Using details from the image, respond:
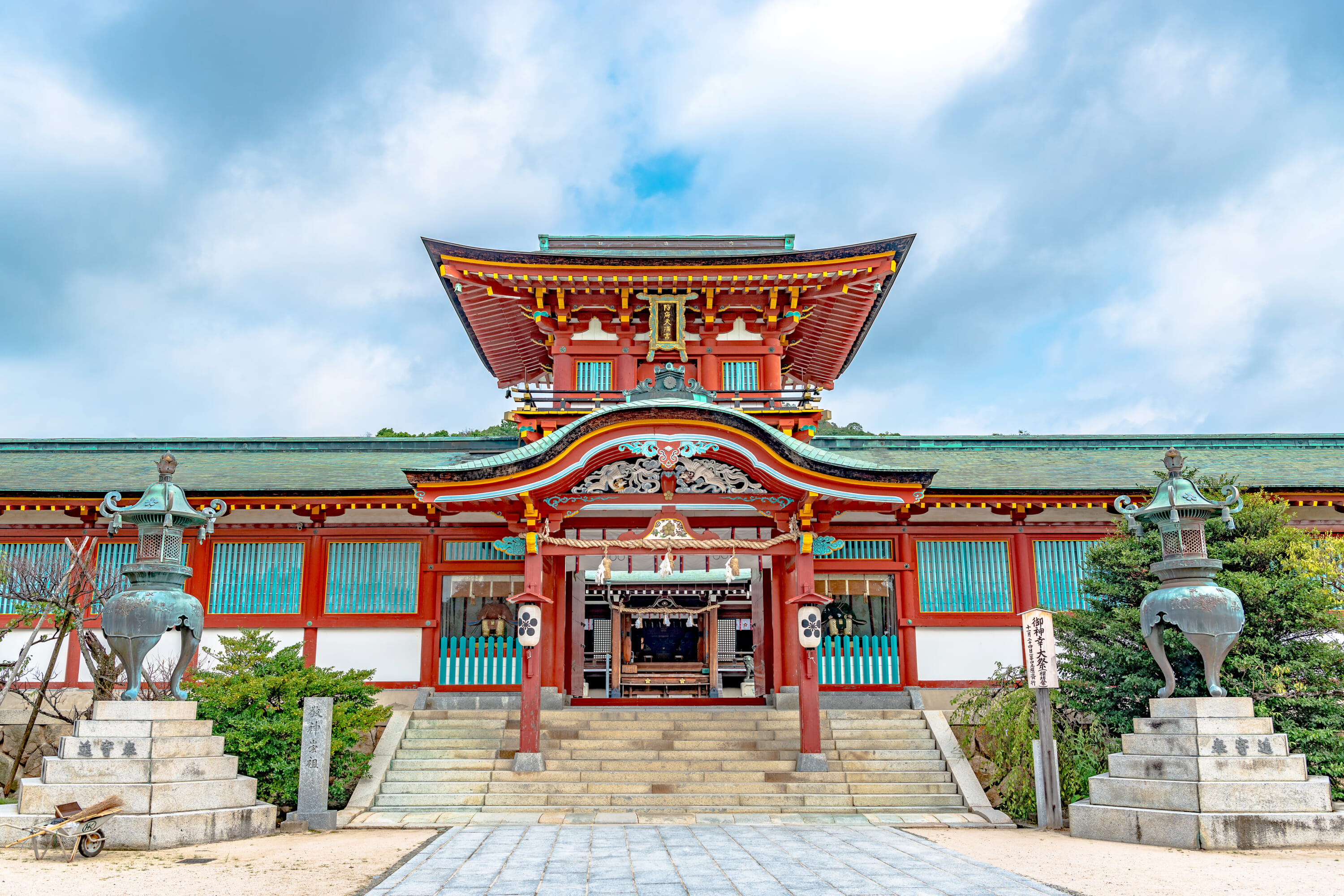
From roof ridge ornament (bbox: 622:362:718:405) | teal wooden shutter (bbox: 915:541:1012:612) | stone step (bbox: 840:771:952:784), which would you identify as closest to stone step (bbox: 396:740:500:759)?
stone step (bbox: 840:771:952:784)

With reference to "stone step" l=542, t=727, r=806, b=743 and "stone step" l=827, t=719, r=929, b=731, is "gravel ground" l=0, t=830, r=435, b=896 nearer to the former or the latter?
"stone step" l=542, t=727, r=806, b=743

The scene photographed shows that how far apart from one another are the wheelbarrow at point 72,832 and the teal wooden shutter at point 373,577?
7.11m

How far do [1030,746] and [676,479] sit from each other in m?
5.78

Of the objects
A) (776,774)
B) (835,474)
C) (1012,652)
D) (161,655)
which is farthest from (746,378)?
(161,655)

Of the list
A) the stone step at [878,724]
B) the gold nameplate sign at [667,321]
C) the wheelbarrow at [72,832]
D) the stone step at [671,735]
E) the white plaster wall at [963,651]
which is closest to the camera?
the wheelbarrow at [72,832]

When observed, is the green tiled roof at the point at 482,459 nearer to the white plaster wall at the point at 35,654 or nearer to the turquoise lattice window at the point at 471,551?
the turquoise lattice window at the point at 471,551

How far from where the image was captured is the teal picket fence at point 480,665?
15.0m

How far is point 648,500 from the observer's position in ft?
45.0

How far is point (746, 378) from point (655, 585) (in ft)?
24.0

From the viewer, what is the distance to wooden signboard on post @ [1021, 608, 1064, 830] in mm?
10336

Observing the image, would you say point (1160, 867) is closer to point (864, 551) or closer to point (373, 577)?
point (864, 551)

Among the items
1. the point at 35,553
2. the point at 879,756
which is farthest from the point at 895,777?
the point at 35,553

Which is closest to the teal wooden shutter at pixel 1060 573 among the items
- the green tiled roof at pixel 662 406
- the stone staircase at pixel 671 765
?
the stone staircase at pixel 671 765

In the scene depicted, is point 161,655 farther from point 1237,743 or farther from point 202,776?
point 1237,743
